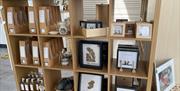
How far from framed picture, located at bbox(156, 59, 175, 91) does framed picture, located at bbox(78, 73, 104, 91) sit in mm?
526

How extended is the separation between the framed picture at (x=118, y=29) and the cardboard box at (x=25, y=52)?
0.86m

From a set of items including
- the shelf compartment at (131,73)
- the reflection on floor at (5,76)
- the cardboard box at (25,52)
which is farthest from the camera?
the reflection on floor at (5,76)

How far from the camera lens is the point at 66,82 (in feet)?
6.71

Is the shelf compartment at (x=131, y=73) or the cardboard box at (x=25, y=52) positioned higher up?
the cardboard box at (x=25, y=52)

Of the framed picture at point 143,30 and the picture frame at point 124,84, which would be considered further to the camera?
the picture frame at point 124,84

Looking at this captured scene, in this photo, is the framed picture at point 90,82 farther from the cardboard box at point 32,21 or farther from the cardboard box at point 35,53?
the cardboard box at point 32,21

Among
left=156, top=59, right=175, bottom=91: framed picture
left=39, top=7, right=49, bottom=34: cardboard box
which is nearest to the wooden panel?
left=156, top=59, right=175, bottom=91: framed picture

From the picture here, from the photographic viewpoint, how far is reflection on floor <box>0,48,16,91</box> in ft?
9.74

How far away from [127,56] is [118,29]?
0.27 metres

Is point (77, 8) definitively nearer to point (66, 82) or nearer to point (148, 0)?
point (148, 0)

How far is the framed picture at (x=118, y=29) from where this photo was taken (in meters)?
1.60

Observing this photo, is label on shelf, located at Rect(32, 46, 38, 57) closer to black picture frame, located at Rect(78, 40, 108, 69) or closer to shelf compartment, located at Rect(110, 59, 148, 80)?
black picture frame, located at Rect(78, 40, 108, 69)

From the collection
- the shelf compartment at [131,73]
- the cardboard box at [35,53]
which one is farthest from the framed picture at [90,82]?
the cardboard box at [35,53]

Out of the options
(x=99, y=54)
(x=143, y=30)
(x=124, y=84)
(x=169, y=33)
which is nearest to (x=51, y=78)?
(x=99, y=54)
